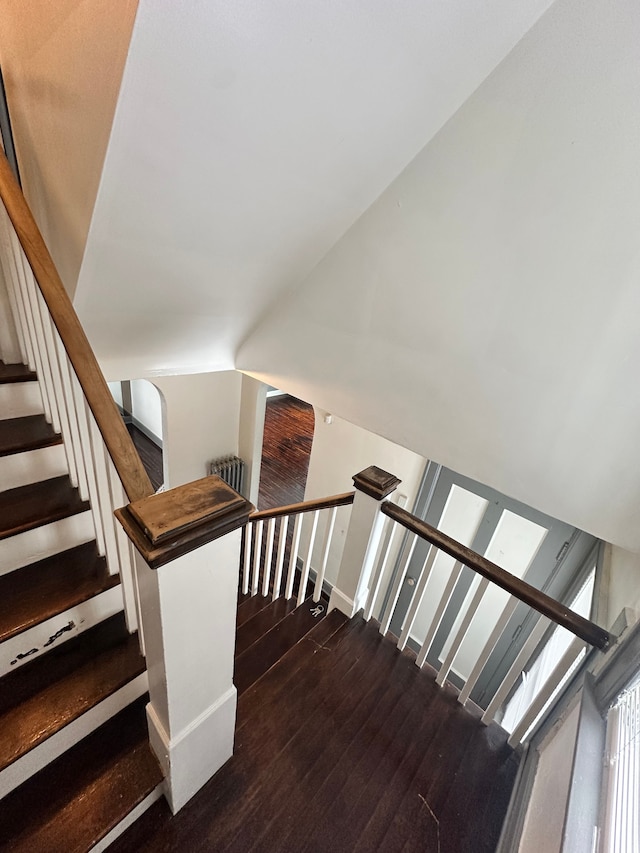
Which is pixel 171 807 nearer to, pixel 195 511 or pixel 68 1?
pixel 195 511

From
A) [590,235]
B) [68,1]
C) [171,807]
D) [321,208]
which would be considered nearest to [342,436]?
[321,208]

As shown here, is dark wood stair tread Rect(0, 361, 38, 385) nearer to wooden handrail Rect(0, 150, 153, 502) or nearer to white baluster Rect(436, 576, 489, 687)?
wooden handrail Rect(0, 150, 153, 502)

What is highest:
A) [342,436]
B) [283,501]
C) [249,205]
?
→ [249,205]

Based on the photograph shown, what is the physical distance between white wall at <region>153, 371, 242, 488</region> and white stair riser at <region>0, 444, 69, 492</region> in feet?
7.71

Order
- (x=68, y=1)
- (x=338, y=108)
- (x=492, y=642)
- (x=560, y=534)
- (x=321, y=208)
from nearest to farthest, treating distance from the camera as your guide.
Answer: (x=68, y=1), (x=338, y=108), (x=492, y=642), (x=321, y=208), (x=560, y=534)

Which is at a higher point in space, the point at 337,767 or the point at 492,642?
the point at 492,642

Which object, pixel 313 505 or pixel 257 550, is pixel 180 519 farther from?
pixel 257 550

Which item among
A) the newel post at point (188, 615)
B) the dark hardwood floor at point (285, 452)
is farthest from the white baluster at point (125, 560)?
the dark hardwood floor at point (285, 452)

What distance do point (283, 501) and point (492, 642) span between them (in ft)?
13.7

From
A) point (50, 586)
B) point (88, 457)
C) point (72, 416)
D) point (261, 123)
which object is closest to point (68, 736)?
point (50, 586)

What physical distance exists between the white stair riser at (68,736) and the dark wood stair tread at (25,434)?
0.95 m

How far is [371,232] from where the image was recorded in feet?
6.15

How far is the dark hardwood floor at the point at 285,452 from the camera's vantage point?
18.2 feet

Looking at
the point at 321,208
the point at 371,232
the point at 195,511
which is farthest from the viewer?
the point at 371,232
